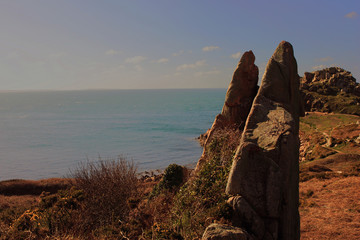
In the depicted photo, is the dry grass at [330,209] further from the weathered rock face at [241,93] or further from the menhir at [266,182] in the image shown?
the weathered rock face at [241,93]

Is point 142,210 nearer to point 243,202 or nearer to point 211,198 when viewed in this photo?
point 211,198

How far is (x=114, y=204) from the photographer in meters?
14.1

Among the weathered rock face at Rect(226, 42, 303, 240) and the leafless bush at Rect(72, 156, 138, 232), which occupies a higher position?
the weathered rock face at Rect(226, 42, 303, 240)

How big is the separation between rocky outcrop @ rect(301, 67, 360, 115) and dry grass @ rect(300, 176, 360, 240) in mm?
45566

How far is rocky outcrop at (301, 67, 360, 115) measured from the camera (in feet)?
208

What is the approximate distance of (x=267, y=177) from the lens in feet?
27.6

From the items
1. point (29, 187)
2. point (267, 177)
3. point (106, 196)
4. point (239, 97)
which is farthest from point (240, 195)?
point (29, 187)

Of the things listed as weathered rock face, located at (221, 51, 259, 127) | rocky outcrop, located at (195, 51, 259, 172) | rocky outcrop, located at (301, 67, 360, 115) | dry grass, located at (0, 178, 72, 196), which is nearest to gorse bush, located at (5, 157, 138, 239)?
rocky outcrop, located at (195, 51, 259, 172)

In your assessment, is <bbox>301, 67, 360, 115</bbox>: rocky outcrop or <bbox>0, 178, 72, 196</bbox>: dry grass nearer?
<bbox>0, 178, 72, 196</bbox>: dry grass

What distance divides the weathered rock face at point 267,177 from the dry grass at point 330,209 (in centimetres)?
524

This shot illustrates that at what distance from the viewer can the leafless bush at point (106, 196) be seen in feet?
42.4

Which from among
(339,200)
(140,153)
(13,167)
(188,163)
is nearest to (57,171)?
(13,167)

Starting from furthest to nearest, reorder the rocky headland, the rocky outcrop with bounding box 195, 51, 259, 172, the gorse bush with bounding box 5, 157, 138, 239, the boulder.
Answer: the rocky outcrop with bounding box 195, 51, 259, 172 → the gorse bush with bounding box 5, 157, 138, 239 → the rocky headland → the boulder

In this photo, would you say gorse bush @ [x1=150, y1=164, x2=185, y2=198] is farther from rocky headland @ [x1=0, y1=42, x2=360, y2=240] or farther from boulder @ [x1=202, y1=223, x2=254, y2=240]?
boulder @ [x1=202, y1=223, x2=254, y2=240]
